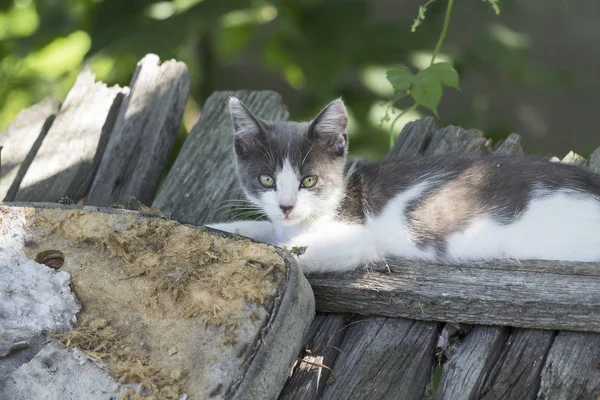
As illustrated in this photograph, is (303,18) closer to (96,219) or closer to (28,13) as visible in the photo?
(28,13)

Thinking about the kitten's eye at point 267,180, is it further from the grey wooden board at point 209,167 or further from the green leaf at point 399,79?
the green leaf at point 399,79

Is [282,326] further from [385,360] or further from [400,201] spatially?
[400,201]

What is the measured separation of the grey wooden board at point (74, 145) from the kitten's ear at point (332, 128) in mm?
1082

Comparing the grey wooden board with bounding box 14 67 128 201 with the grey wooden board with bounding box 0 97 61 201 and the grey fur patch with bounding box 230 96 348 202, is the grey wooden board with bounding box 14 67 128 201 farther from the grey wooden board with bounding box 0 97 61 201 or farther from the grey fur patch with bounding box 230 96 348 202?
the grey fur patch with bounding box 230 96 348 202

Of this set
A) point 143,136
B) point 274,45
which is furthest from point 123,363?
point 274,45

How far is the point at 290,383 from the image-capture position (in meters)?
2.25

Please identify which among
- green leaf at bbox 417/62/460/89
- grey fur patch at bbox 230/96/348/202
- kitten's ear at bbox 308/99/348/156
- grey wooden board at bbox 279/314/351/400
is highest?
green leaf at bbox 417/62/460/89

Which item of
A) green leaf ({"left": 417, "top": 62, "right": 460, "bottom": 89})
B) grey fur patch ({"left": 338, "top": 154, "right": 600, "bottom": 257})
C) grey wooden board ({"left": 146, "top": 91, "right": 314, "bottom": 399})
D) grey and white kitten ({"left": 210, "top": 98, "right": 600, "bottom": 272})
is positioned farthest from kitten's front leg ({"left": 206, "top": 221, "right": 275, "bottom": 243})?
green leaf ({"left": 417, "top": 62, "right": 460, "bottom": 89})

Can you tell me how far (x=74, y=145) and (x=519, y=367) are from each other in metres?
2.19

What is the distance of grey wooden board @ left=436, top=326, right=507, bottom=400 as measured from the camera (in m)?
2.20

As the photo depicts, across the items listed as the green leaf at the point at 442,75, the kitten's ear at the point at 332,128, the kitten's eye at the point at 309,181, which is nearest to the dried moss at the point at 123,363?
the kitten's eye at the point at 309,181

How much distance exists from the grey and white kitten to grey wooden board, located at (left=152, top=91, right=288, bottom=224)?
0.28 metres

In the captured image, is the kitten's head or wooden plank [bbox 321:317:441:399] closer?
wooden plank [bbox 321:317:441:399]

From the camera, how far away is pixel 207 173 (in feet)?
11.0
